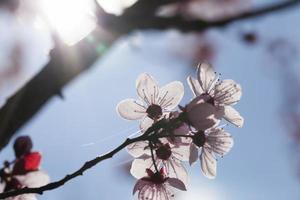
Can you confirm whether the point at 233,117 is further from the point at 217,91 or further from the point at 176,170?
the point at 176,170

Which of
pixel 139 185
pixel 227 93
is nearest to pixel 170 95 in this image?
pixel 227 93

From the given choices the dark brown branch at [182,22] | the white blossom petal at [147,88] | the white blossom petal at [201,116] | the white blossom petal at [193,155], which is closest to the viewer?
the white blossom petal at [201,116]

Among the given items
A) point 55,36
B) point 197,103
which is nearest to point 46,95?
point 55,36

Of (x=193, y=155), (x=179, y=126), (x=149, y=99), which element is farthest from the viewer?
(x=149, y=99)

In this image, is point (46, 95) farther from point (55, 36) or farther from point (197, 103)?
point (197, 103)

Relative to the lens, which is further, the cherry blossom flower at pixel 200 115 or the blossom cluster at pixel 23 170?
the blossom cluster at pixel 23 170

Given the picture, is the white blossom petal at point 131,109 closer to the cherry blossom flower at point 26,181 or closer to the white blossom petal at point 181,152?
the white blossom petal at point 181,152

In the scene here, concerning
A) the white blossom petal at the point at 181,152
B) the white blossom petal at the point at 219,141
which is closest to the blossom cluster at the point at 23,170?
the white blossom petal at the point at 181,152
